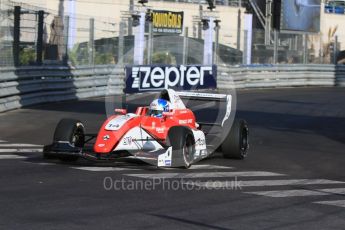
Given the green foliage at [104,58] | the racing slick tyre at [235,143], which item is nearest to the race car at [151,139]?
the racing slick tyre at [235,143]

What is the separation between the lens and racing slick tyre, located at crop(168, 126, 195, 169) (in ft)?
37.2

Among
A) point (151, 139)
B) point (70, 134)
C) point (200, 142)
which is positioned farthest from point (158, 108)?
point (70, 134)

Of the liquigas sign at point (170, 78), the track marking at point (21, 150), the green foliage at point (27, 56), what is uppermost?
the green foliage at point (27, 56)

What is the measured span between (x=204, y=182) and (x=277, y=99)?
60.2ft

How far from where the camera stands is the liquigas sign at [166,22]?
38.2 metres

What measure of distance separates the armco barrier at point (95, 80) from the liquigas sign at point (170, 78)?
0.59 meters

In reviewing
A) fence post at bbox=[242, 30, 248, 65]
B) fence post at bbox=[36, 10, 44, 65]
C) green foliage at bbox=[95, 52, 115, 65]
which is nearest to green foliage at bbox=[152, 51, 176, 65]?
green foliage at bbox=[95, 52, 115, 65]

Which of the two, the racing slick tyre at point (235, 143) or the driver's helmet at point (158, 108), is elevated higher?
the driver's helmet at point (158, 108)

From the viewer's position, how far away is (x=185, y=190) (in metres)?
9.70

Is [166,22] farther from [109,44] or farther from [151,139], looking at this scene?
[151,139]

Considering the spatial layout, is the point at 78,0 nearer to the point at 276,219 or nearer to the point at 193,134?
the point at 193,134

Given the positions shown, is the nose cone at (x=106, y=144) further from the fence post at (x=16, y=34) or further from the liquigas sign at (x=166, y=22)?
the liquigas sign at (x=166, y=22)

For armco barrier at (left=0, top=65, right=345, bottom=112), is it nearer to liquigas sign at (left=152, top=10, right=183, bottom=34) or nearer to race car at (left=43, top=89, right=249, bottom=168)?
liquigas sign at (left=152, top=10, right=183, bottom=34)

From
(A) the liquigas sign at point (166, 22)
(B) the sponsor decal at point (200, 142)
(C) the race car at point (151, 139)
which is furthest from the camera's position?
(A) the liquigas sign at point (166, 22)
